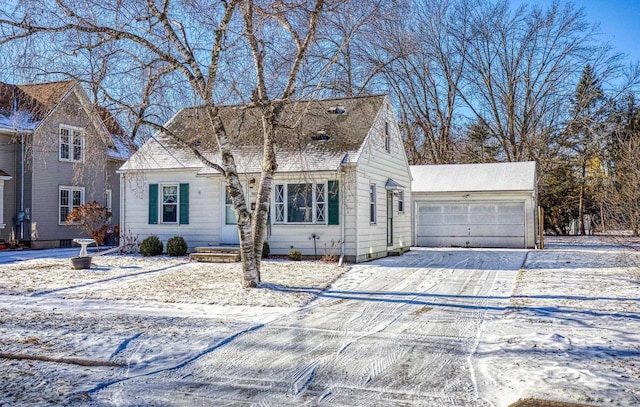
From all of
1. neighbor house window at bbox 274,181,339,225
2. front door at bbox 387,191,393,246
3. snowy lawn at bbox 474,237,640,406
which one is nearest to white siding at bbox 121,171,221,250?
neighbor house window at bbox 274,181,339,225

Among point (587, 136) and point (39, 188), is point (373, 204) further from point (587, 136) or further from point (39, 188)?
point (587, 136)

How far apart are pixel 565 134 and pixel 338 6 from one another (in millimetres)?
30271

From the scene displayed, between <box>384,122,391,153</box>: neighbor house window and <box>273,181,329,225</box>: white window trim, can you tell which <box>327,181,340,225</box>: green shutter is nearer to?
<box>273,181,329,225</box>: white window trim

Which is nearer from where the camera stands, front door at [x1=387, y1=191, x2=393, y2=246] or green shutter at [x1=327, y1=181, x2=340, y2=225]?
green shutter at [x1=327, y1=181, x2=340, y2=225]

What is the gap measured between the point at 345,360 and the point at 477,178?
67.8 ft

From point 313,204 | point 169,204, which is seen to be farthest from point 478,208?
point 169,204

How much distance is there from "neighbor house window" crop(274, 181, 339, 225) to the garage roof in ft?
31.5

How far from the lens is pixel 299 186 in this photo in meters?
17.1

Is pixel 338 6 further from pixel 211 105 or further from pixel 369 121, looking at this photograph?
pixel 369 121

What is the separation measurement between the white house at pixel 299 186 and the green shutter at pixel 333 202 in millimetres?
29

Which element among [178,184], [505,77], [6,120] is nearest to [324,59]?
[178,184]

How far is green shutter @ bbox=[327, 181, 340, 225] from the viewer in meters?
16.5

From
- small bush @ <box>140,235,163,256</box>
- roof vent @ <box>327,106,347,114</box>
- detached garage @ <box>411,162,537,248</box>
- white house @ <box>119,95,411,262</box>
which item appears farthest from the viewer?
detached garage @ <box>411,162,537,248</box>

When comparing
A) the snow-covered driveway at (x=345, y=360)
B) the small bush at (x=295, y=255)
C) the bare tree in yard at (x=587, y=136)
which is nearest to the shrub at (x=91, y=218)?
the small bush at (x=295, y=255)
